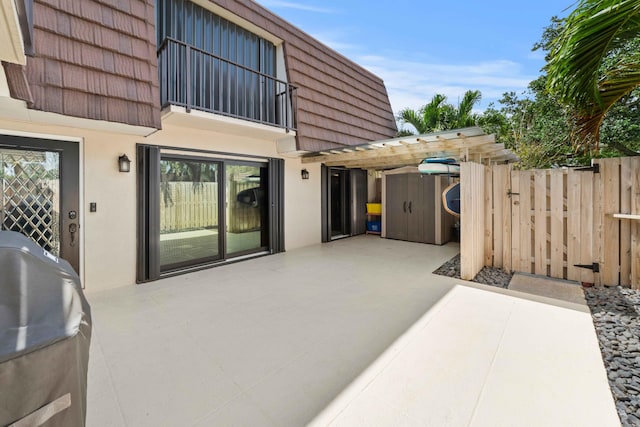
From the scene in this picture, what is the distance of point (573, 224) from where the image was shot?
436 cm

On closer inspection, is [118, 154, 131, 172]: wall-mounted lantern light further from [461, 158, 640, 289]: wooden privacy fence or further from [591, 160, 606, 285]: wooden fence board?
[591, 160, 606, 285]: wooden fence board

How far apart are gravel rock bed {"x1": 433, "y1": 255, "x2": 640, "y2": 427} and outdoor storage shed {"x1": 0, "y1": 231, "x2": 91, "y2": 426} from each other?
9.97 ft

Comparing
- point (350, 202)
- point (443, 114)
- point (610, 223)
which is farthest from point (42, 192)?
point (443, 114)

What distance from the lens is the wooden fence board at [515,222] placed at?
486 centimetres

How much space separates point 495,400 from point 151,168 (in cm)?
531

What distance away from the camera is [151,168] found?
473cm

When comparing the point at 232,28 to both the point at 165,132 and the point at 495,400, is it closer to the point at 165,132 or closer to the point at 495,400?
the point at 165,132

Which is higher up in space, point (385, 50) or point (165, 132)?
point (385, 50)

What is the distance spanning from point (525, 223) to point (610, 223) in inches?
39.6

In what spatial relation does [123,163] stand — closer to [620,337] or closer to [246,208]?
[246,208]

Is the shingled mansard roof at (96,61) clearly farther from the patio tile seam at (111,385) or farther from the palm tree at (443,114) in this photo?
the palm tree at (443,114)

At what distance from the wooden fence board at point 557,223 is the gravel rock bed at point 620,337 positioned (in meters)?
0.53

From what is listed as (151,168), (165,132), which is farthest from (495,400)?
(165,132)

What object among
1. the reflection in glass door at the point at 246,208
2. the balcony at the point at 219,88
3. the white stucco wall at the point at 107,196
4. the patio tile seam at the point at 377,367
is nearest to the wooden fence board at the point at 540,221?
the patio tile seam at the point at 377,367
